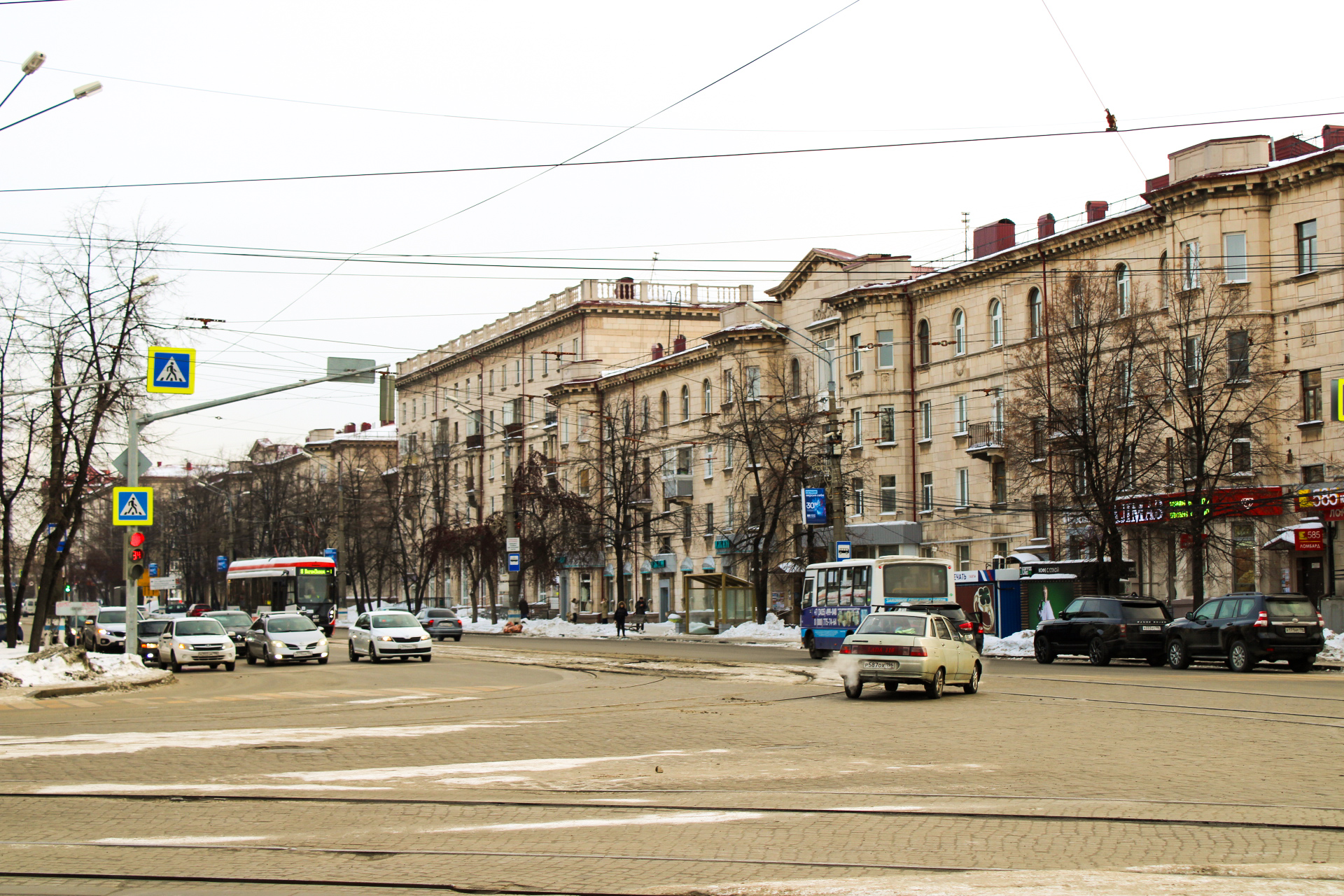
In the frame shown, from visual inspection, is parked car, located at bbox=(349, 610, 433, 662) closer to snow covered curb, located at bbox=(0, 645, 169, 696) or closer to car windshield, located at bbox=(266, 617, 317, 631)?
car windshield, located at bbox=(266, 617, 317, 631)

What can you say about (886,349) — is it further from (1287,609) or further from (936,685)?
(936,685)

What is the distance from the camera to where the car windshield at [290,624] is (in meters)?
39.5

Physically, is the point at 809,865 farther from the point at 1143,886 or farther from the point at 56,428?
the point at 56,428

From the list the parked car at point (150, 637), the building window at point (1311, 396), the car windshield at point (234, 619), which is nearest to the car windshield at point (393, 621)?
the parked car at point (150, 637)

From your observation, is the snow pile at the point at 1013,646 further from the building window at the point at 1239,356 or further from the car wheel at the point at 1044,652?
the building window at the point at 1239,356

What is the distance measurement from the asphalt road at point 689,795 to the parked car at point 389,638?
13.8 meters

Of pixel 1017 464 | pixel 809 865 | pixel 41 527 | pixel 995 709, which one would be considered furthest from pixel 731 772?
pixel 1017 464

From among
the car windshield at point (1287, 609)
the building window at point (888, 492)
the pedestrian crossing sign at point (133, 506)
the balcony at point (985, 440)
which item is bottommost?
the car windshield at point (1287, 609)

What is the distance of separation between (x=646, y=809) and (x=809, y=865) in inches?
107

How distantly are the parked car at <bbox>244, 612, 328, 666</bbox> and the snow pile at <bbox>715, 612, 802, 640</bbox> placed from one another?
18.3 meters

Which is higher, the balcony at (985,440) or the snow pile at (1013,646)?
the balcony at (985,440)

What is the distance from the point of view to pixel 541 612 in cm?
8594

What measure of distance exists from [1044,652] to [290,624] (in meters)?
20.4

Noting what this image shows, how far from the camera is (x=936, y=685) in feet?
76.7
